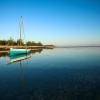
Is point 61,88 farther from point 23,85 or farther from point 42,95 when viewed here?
point 23,85

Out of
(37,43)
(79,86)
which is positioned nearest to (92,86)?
(79,86)

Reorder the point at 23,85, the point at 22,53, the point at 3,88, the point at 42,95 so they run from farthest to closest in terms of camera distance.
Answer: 1. the point at 22,53
2. the point at 23,85
3. the point at 3,88
4. the point at 42,95

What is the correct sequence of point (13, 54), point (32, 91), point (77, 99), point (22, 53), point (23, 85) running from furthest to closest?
point (22, 53), point (13, 54), point (23, 85), point (32, 91), point (77, 99)

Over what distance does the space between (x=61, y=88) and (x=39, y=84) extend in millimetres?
2529

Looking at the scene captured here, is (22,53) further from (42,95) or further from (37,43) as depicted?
(37,43)

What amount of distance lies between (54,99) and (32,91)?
2.73 metres

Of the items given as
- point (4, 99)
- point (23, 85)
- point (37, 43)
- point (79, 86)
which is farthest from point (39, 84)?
point (37, 43)

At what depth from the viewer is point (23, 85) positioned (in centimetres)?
1675

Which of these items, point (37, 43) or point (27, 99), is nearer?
point (27, 99)

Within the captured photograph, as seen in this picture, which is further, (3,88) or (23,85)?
(23,85)

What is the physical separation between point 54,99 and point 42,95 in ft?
4.34

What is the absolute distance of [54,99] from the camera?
1246cm

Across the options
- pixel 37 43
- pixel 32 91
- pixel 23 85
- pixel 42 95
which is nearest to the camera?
pixel 42 95

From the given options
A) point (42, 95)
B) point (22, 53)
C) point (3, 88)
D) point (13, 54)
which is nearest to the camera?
point (42, 95)
